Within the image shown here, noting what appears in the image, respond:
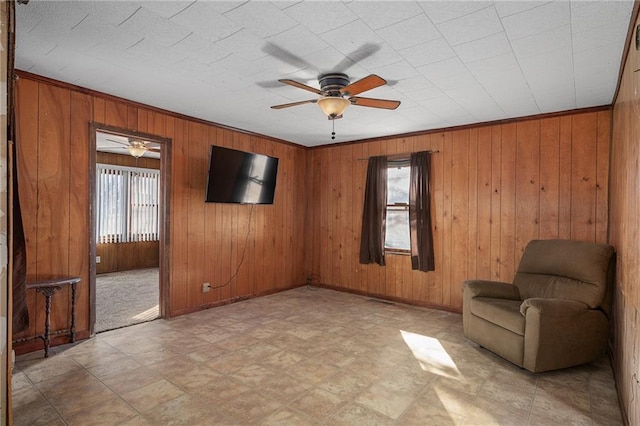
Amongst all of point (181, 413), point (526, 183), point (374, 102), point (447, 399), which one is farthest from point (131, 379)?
point (526, 183)

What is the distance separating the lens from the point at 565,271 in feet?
10.3

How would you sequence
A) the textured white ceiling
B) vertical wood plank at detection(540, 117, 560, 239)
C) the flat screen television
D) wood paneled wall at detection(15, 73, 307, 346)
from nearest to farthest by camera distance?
1. the textured white ceiling
2. wood paneled wall at detection(15, 73, 307, 346)
3. vertical wood plank at detection(540, 117, 560, 239)
4. the flat screen television

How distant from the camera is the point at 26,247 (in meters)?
3.02

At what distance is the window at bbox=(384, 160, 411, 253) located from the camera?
505 cm

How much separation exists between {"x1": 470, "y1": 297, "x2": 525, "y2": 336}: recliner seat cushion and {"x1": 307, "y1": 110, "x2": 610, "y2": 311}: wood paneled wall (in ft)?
3.83

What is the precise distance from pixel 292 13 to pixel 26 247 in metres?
2.96

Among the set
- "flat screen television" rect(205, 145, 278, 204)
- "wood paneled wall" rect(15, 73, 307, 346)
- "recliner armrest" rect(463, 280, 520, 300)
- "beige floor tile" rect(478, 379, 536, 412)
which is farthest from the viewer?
"flat screen television" rect(205, 145, 278, 204)

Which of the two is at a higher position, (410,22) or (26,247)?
(410,22)

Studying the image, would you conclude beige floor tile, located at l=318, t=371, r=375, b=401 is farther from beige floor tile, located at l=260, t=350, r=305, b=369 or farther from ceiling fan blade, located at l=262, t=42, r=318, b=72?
ceiling fan blade, located at l=262, t=42, r=318, b=72

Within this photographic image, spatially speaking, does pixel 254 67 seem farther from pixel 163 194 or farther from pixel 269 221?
pixel 269 221

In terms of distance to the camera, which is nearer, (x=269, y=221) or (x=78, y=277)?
(x=78, y=277)

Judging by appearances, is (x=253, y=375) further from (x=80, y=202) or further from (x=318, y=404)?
(x=80, y=202)

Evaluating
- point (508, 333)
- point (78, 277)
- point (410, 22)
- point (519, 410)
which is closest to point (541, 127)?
point (508, 333)

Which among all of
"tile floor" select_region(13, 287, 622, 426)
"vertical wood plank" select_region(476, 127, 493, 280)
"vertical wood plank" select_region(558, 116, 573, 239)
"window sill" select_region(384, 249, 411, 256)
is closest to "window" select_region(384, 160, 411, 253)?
"window sill" select_region(384, 249, 411, 256)
